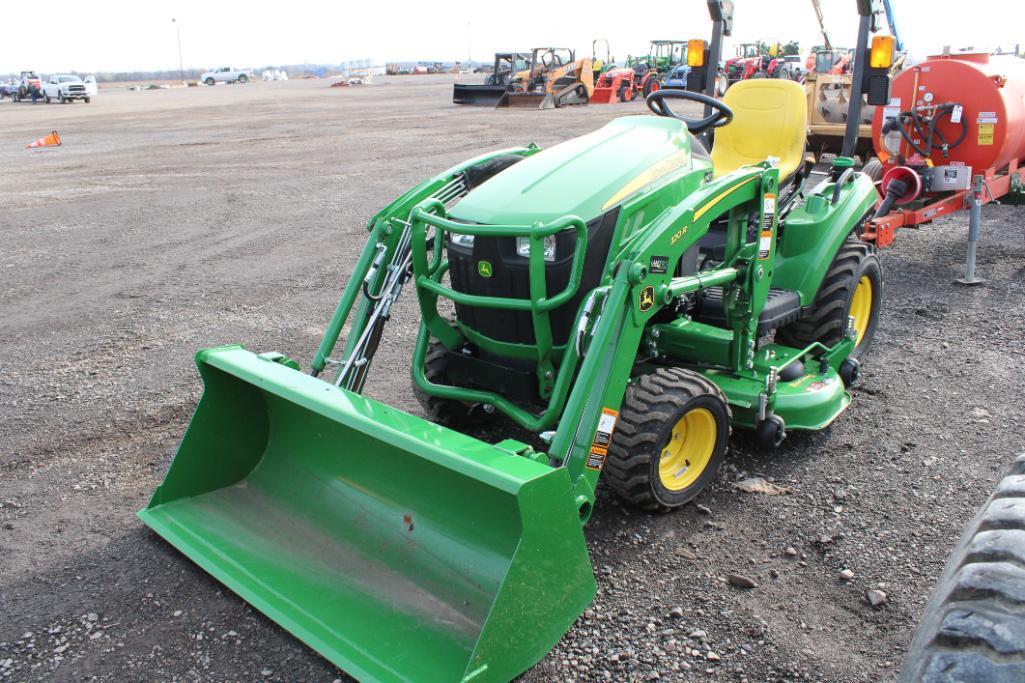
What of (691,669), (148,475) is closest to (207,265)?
(148,475)

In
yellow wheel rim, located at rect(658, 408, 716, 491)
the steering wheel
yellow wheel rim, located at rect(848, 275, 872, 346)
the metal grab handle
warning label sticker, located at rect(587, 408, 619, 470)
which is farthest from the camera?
yellow wheel rim, located at rect(848, 275, 872, 346)

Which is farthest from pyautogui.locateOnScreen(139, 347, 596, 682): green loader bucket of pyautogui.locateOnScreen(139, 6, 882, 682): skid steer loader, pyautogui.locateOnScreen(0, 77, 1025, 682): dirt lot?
pyautogui.locateOnScreen(0, 77, 1025, 682): dirt lot

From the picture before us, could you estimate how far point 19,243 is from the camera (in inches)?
353

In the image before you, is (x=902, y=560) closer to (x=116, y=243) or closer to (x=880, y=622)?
(x=880, y=622)

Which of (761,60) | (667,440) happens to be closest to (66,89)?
(761,60)

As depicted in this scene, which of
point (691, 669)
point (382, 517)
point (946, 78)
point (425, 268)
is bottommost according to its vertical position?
point (691, 669)

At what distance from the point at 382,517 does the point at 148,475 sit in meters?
1.46

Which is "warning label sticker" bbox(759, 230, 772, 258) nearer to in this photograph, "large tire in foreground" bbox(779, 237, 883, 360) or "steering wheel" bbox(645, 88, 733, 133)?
"steering wheel" bbox(645, 88, 733, 133)

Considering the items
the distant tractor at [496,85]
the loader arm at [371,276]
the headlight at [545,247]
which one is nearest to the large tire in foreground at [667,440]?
the headlight at [545,247]

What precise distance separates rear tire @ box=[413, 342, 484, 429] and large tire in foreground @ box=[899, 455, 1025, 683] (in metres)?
2.46

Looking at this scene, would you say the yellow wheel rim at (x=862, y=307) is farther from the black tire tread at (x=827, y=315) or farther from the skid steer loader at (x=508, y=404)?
the skid steer loader at (x=508, y=404)

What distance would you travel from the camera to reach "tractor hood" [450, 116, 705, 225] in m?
3.53

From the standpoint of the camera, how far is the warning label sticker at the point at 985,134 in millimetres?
7352

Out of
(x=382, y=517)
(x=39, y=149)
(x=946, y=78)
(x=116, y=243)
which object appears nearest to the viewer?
(x=382, y=517)
